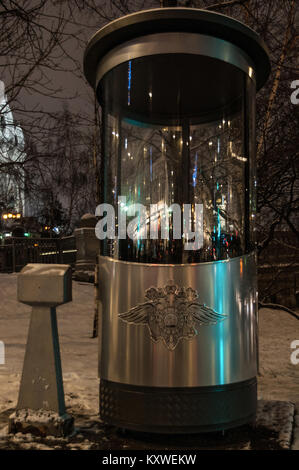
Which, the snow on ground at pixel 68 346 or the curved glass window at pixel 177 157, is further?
the snow on ground at pixel 68 346

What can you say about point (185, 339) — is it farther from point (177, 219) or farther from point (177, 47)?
point (177, 47)

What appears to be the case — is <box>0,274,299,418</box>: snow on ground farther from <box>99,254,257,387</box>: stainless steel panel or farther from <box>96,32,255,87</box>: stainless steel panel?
<box>96,32,255,87</box>: stainless steel panel

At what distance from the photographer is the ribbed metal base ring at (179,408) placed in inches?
129

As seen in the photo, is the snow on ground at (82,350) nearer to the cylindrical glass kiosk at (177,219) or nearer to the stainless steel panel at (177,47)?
the cylindrical glass kiosk at (177,219)

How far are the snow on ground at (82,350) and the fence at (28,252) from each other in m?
2.63

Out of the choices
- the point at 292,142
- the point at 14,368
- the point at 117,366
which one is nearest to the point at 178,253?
the point at 117,366

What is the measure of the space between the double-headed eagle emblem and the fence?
15.1 metres

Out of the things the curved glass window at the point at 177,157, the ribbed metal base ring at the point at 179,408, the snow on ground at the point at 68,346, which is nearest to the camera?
the ribbed metal base ring at the point at 179,408

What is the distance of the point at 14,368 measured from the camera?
588cm

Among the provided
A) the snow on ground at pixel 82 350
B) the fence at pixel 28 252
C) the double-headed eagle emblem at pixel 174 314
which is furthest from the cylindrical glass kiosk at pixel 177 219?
the fence at pixel 28 252

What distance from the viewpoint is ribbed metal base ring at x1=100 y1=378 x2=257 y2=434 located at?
329 cm

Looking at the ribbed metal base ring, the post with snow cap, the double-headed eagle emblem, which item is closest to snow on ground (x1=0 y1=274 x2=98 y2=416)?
the post with snow cap

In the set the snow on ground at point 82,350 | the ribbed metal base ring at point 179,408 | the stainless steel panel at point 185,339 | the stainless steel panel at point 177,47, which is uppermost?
the stainless steel panel at point 177,47

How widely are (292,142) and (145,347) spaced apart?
5.44 m
